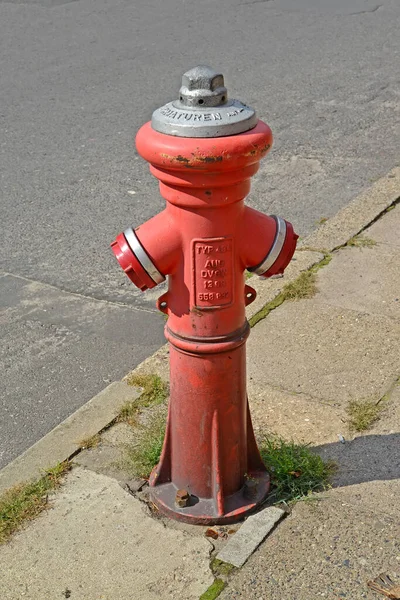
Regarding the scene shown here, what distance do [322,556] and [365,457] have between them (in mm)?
619

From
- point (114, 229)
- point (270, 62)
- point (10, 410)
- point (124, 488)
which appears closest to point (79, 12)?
point (270, 62)

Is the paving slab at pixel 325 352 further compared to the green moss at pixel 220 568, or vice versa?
the paving slab at pixel 325 352

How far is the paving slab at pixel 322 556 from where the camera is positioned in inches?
113

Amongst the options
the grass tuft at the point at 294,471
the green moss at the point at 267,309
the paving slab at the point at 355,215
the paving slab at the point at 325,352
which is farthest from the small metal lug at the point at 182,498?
the paving slab at the point at 355,215

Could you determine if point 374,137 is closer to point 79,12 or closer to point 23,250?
point 23,250

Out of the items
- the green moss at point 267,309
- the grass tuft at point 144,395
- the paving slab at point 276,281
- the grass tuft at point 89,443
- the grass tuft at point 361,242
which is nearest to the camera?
the grass tuft at point 89,443

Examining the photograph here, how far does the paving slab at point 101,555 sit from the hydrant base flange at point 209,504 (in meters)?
0.07

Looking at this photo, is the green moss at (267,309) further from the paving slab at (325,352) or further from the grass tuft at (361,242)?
the grass tuft at (361,242)

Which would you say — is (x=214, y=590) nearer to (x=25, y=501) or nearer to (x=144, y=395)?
(x=25, y=501)

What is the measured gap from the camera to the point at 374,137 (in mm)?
7359

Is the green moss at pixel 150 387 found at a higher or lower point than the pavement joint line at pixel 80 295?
higher

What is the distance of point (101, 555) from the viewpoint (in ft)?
10.1

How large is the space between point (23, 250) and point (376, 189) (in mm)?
2420

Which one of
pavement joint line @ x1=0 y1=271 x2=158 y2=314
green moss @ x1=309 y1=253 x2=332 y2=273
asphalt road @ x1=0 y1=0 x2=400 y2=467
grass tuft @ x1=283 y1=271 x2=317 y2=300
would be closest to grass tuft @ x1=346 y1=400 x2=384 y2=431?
grass tuft @ x1=283 y1=271 x2=317 y2=300
